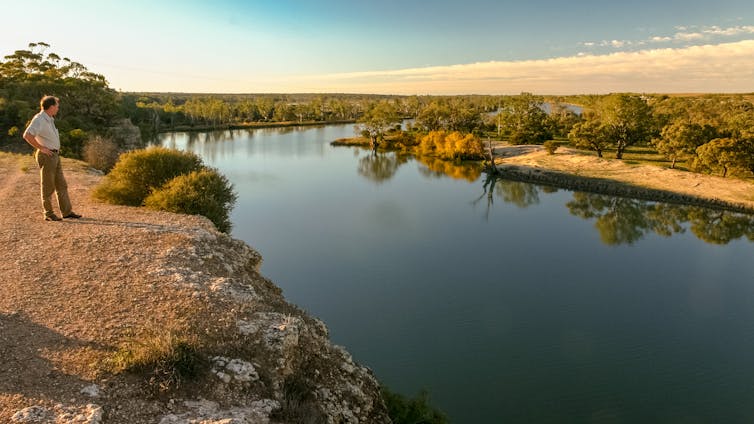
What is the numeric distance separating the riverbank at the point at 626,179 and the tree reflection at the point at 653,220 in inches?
41.4

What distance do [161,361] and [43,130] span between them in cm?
662

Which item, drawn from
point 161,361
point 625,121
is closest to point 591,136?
point 625,121

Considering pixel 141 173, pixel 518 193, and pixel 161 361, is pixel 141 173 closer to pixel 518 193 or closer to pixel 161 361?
pixel 161 361

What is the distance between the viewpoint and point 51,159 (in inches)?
367

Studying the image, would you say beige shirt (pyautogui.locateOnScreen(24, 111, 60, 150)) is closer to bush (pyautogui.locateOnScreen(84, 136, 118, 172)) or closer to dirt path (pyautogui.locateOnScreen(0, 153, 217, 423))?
dirt path (pyautogui.locateOnScreen(0, 153, 217, 423))

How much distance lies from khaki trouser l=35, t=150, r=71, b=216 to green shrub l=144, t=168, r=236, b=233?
279 cm

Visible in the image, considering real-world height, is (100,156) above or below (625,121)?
below

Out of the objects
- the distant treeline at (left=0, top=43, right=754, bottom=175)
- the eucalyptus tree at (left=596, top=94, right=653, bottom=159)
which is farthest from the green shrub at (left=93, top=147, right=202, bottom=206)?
the eucalyptus tree at (left=596, top=94, right=653, bottom=159)

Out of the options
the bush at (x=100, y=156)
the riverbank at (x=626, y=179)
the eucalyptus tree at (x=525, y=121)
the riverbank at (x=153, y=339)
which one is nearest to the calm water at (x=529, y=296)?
the riverbank at (x=626, y=179)

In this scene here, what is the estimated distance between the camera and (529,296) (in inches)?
722

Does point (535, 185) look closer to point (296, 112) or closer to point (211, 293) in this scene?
point (211, 293)

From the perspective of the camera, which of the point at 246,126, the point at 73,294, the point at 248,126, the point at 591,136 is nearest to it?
the point at 73,294

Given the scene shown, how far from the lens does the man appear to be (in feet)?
28.9

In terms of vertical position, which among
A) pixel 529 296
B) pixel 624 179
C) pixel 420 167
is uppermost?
pixel 420 167
